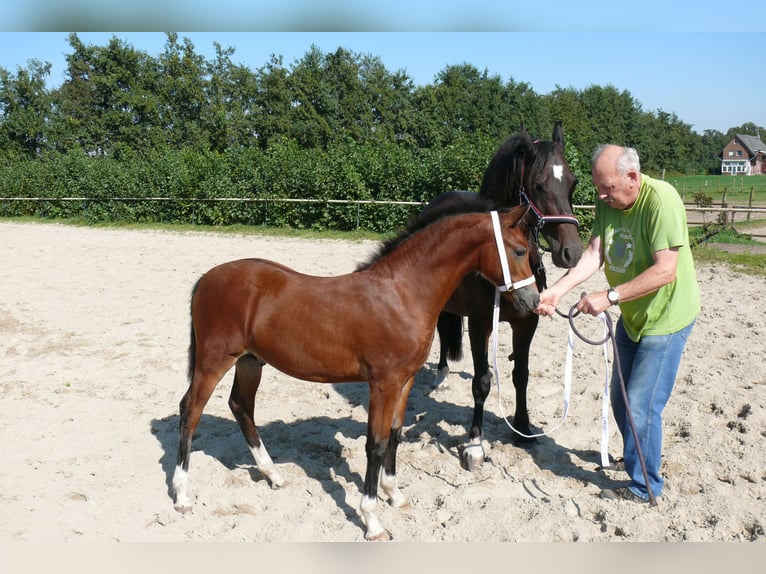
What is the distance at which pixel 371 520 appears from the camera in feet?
11.3

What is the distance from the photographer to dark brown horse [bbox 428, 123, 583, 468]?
4.02m

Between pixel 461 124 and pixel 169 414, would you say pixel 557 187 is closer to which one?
pixel 169 414

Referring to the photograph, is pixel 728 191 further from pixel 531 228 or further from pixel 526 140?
pixel 531 228

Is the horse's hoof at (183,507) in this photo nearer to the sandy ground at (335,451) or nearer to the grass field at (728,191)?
the sandy ground at (335,451)

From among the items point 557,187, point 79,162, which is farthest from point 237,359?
point 79,162

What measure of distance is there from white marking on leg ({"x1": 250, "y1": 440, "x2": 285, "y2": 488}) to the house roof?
361ft

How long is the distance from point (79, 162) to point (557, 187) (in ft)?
80.8

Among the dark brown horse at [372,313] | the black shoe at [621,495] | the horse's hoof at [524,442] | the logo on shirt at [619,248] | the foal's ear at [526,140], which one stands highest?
the foal's ear at [526,140]

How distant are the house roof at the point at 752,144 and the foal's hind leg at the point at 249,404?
360ft

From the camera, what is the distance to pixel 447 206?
3693 mm

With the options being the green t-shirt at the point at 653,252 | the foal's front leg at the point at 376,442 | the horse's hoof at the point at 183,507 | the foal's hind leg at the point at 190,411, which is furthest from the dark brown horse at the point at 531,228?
the horse's hoof at the point at 183,507

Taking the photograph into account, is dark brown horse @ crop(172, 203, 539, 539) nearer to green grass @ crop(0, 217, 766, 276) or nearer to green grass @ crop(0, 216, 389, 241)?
green grass @ crop(0, 217, 766, 276)

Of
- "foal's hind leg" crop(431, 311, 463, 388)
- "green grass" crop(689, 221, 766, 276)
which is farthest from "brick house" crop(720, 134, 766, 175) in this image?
"foal's hind leg" crop(431, 311, 463, 388)

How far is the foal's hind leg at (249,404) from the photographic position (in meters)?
4.04
